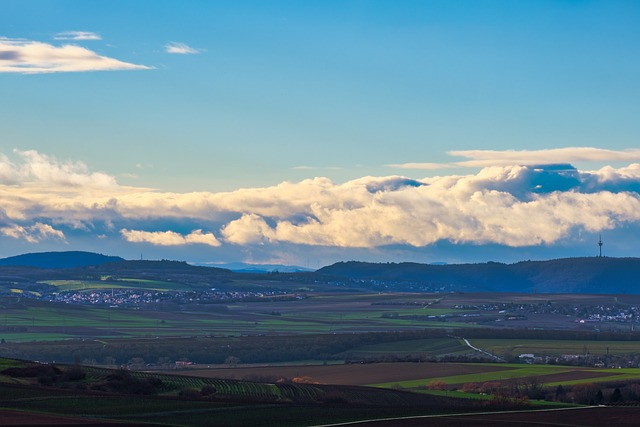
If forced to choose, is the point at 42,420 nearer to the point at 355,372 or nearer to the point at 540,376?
the point at 355,372

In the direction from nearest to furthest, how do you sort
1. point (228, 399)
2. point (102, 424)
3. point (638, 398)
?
point (102, 424), point (228, 399), point (638, 398)

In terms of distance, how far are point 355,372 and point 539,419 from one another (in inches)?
2520

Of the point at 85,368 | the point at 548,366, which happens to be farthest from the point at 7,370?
the point at 548,366

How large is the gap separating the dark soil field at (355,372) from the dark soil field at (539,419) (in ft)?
149

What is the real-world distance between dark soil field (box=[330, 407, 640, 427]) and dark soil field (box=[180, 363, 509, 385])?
45316mm

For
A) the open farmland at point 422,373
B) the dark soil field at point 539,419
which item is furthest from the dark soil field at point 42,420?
the open farmland at point 422,373

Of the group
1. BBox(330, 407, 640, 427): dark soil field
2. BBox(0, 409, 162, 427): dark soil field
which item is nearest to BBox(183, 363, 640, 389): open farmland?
BBox(330, 407, 640, 427): dark soil field

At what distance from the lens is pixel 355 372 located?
159 metres

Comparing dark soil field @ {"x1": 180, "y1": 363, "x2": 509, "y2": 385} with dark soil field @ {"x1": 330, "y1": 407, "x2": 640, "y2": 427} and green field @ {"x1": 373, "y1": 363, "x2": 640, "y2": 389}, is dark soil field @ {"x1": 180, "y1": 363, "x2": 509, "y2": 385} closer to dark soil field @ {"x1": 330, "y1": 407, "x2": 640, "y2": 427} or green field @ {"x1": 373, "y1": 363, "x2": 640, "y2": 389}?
green field @ {"x1": 373, "y1": 363, "x2": 640, "y2": 389}

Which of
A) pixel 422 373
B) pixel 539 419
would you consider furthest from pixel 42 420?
pixel 422 373

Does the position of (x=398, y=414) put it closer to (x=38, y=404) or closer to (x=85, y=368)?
(x=38, y=404)

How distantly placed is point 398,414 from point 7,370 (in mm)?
40636

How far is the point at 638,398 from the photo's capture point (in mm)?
123625

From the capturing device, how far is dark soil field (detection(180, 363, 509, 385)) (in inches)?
5950
